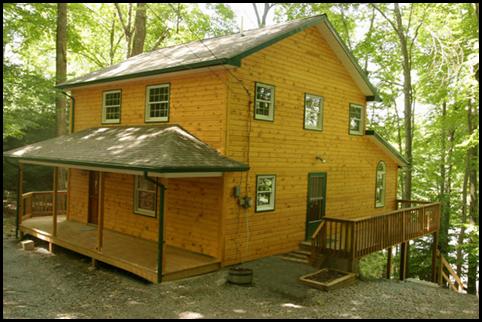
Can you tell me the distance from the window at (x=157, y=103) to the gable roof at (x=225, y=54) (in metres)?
0.63

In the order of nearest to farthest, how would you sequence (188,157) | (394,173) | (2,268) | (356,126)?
(188,157) → (2,268) → (356,126) → (394,173)

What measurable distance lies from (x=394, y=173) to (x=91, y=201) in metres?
12.6

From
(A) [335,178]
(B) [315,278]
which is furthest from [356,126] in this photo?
(B) [315,278]

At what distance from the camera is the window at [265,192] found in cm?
1152

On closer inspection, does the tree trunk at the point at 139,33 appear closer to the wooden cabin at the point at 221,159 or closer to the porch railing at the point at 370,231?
the wooden cabin at the point at 221,159

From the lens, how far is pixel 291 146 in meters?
12.4

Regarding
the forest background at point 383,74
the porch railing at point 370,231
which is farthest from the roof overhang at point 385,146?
the porch railing at point 370,231

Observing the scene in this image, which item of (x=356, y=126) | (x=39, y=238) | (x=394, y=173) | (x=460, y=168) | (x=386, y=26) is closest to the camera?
(x=39, y=238)

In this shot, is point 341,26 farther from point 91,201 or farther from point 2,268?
point 2,268

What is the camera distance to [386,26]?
25.0m

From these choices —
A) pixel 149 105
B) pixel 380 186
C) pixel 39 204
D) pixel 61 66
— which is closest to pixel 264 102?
pixel 149 105

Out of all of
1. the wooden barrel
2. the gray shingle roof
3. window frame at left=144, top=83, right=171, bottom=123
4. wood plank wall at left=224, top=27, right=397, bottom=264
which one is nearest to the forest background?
the gray shingle roof

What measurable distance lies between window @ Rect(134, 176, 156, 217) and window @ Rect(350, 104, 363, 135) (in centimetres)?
777

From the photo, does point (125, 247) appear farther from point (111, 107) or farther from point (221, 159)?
point (111, 107)
